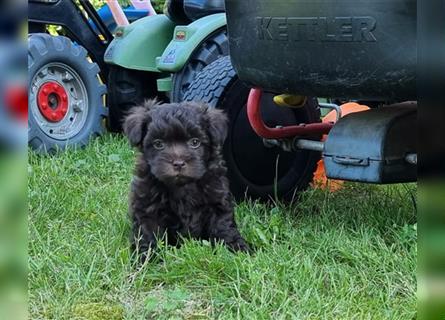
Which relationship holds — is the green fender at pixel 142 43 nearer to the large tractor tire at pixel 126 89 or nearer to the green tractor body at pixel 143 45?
the green tractor body at pixel 143 45

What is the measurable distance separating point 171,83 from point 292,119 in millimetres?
1281

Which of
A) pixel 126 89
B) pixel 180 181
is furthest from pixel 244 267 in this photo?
pixel 126 89

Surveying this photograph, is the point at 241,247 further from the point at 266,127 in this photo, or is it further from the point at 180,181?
the point at 266,127

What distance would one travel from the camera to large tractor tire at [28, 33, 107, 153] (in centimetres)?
467

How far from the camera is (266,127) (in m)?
3.03

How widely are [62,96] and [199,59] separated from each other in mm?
1272

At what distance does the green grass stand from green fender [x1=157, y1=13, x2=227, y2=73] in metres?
1.21

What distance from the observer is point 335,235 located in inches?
106

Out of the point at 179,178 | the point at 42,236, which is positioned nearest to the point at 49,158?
the point at 42,236

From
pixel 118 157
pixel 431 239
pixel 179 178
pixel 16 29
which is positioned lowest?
pixel 118 157

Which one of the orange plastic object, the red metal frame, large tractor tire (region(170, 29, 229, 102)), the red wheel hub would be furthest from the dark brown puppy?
the red wheel hub

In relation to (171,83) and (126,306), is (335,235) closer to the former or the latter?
(126,306)

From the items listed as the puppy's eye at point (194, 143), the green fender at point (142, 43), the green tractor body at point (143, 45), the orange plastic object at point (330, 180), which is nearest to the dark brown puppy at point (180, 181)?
the puppy's eye at point (194, 143)

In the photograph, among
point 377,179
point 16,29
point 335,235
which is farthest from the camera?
point 335,235
